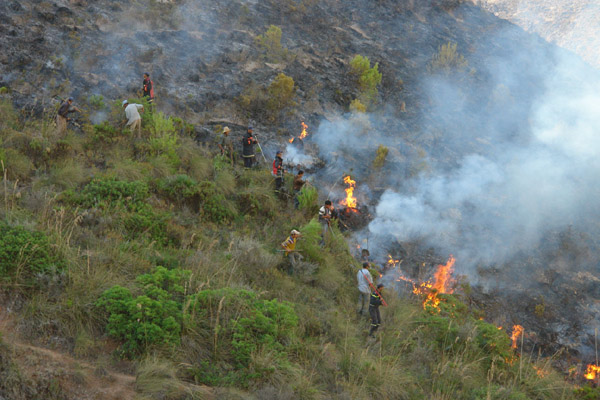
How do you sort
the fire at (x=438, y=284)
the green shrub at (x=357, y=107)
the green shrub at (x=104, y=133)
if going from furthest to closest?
the green shrub at (x=357, y=107)
the green shrub at (x=104, y=133)
the fire at (x=438, y=284)

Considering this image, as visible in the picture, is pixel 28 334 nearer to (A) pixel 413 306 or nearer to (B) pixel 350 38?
(A) pixel 413 306

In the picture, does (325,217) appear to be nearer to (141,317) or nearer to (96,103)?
(141,317)

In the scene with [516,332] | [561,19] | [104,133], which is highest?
[561,19]

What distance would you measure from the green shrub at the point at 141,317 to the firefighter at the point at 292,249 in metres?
3.11

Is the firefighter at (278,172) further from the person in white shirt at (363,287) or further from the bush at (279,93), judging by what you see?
the person in white shirt at (363,287)

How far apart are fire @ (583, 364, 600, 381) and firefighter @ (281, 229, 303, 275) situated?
5.87m

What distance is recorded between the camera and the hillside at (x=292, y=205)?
15.4 ft

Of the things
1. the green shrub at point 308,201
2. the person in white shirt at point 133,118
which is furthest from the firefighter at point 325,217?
the person in white shirt at point 133,118

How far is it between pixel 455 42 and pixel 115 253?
18.1m

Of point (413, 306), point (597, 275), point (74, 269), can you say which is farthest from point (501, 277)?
point (74, 269)

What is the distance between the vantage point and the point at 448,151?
46.4 ft

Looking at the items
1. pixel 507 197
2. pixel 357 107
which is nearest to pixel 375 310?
pixel 507 197

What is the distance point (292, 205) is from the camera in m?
10.5

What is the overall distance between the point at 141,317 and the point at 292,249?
3804 mm
